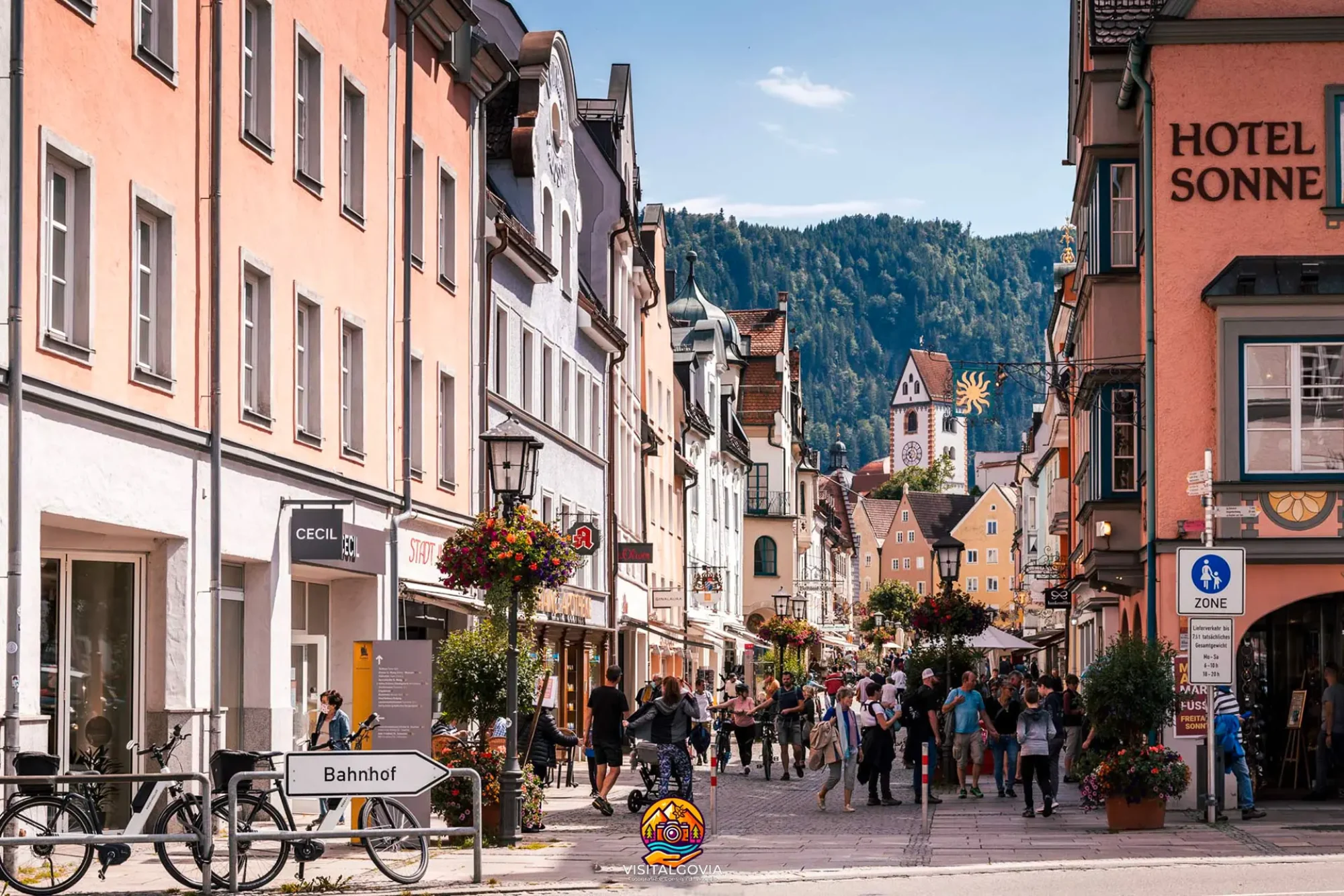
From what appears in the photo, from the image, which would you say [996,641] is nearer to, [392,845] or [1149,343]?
[1149,343]

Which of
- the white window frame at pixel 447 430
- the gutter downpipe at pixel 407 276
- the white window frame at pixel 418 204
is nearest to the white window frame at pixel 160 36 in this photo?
the gutter downpipe at pixel 407 276

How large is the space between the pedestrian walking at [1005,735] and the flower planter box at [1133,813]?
5.49m

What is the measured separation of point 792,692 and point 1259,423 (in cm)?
1253

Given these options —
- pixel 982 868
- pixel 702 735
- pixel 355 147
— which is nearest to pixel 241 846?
pixel 982 868

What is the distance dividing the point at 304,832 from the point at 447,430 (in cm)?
1566

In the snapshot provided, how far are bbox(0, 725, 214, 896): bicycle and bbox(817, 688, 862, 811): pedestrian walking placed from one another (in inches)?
479

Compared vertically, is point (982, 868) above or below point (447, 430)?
below

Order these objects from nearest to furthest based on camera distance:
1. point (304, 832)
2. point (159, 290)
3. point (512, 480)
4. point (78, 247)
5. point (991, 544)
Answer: point (304, 832)
point (78, 247)
point (159, 290)
point (512, 480)
point (991, 544)

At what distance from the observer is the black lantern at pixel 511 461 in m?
20.4

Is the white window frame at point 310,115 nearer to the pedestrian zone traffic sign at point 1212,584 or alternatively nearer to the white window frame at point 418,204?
the white window frame at point 418,204

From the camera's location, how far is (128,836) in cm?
1376

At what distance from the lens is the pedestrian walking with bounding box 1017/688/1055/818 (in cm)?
2339

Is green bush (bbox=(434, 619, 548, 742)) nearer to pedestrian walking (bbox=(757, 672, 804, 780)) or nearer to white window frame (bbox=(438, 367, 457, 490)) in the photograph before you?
white window frame (bbox=(438, 367, 457, 490))

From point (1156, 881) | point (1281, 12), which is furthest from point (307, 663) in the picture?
point (1281, 12)
